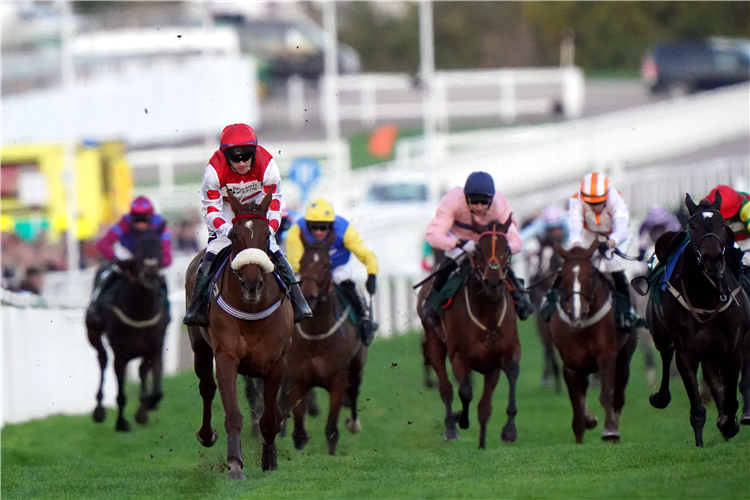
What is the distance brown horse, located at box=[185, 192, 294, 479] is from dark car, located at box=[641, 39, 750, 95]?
33.3 metres

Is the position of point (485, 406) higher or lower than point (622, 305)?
lower

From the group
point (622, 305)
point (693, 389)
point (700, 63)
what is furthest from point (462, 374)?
point (700, 63)

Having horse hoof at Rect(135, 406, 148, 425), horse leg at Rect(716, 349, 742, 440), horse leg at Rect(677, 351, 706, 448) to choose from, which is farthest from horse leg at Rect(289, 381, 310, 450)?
horse leg at Rect(716, 349, 742, 440)

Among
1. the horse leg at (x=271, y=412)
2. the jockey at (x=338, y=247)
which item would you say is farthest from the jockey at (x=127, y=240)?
the horse leg at (x=271, y=412)

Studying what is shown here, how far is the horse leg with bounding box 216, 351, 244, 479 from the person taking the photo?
8758 mm

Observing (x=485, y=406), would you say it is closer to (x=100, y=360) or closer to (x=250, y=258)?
(x=250, y=258)

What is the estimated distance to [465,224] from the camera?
37.0 feet

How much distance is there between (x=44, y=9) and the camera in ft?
131

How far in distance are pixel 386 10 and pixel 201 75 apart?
18.2 meters

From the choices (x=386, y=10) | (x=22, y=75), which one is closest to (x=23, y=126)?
(x=22, y=75)

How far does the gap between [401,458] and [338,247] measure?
212 centimetres

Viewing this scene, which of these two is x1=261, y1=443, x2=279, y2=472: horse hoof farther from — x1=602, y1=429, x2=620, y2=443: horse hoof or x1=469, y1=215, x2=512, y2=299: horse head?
x1=602, y1=429, x2=620, y2=443: horse hoof

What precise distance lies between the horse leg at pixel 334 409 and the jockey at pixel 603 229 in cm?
179

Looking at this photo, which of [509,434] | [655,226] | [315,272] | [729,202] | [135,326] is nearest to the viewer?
[729,202]
